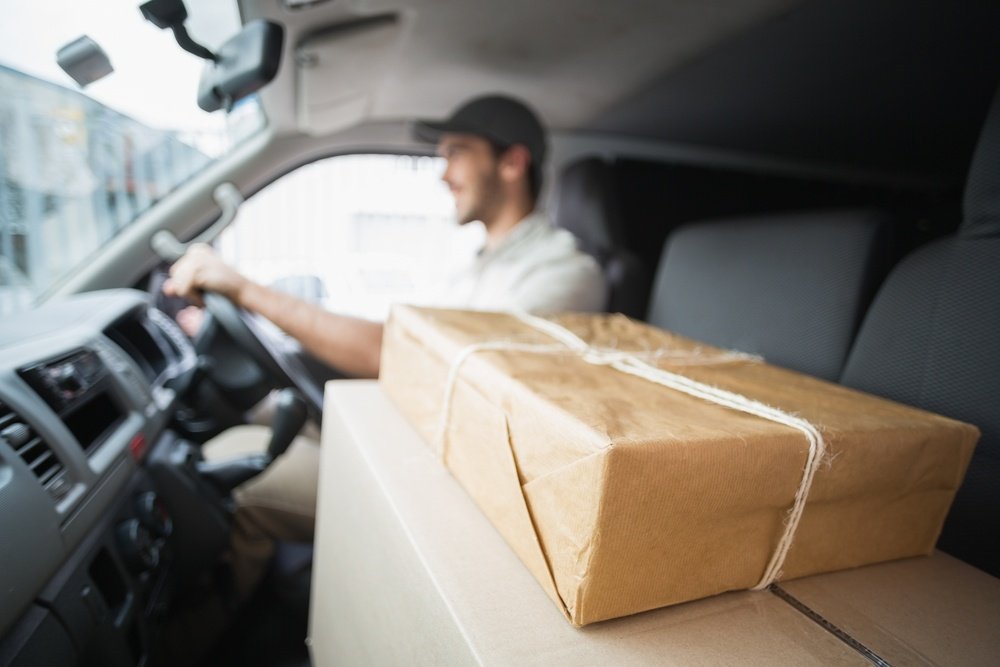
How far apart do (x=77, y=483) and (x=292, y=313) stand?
0.61m

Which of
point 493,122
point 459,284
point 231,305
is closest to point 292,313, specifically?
point 231,305

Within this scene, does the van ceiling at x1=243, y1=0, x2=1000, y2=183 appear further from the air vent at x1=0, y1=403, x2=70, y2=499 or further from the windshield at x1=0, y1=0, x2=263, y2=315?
the air vent at x1=0, y1=403, x2=70, y2=499

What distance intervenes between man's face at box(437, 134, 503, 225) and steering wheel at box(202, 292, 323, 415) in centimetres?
73

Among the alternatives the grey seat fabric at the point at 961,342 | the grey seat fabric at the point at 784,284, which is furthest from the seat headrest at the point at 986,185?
the grey seat fabric at the point at 784,284

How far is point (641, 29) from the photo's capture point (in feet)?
3.87

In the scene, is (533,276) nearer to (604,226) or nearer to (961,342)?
(604,226)

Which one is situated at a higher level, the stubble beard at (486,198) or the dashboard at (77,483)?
the stubble beard at (486,198)

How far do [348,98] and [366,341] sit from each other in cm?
74

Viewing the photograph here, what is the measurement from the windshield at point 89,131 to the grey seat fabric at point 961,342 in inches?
39.4

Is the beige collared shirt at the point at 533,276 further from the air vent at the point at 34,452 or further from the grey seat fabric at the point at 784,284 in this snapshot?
the air vent at the point at 34,452

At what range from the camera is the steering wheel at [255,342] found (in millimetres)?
1039

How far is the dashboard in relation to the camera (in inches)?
20.6

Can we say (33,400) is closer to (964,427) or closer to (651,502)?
(651,502)

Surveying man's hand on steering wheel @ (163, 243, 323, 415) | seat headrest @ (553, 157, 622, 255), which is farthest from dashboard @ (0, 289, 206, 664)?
seat headrest @ (553, 157, 622, 255)
